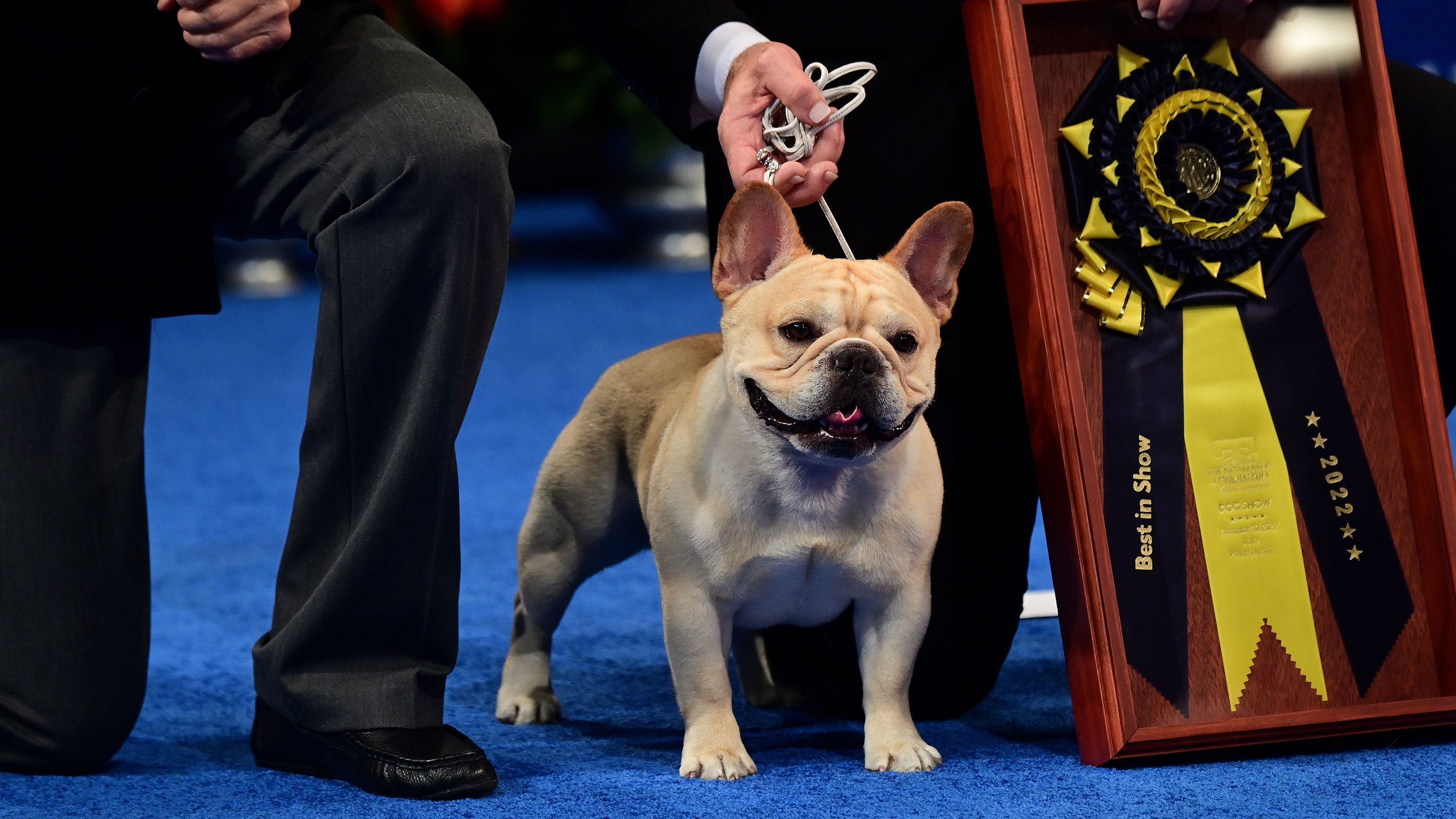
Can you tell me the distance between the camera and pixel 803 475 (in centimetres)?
196

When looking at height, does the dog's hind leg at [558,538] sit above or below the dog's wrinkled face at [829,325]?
below

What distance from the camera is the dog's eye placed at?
75.3 inches

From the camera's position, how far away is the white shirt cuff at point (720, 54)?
2.15m

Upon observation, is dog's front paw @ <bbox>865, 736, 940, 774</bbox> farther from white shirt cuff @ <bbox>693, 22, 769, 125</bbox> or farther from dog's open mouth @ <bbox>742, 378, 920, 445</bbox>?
→ white shirt cuff @ <bbox>693, 22, 769, 125</bbox>

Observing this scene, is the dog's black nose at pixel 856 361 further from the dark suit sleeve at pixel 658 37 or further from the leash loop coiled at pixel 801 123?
the dark suit sleeve at pixel 658 37

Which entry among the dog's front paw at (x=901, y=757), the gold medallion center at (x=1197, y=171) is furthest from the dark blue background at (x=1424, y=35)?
the dog's front paw at (x=901, y=757)

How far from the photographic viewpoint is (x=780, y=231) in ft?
6.59

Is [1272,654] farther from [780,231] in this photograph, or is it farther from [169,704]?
[169,704]

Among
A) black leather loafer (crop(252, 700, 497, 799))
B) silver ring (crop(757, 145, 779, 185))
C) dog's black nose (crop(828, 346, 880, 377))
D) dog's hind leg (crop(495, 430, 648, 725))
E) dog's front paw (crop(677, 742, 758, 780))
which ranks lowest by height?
dog's front paw (crop(677, 742, 758, 780))

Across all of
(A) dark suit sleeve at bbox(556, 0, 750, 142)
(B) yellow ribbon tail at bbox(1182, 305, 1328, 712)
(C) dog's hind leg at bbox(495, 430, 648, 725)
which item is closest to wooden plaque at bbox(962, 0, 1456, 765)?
(B) yellow ribbon tail at bbox(1182, 305, 1328, 712)

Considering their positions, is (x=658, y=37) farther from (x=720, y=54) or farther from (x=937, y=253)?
(x=937, y=253)

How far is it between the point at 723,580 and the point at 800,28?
88cm

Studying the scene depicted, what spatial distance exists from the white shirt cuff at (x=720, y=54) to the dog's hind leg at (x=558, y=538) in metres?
0.56

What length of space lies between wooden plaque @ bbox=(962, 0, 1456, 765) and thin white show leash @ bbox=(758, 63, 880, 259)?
0.20 meters
